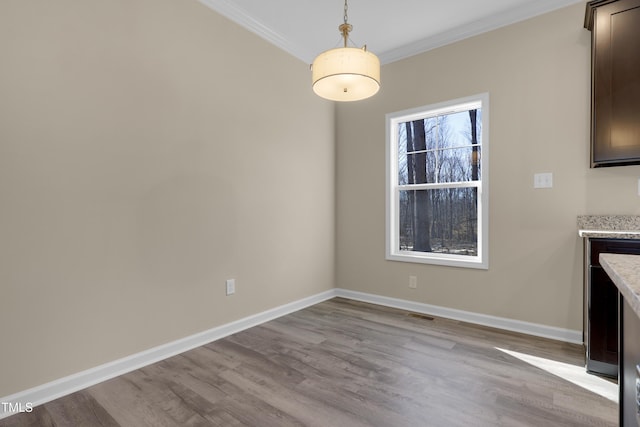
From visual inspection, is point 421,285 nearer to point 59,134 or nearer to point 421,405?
point 421,405

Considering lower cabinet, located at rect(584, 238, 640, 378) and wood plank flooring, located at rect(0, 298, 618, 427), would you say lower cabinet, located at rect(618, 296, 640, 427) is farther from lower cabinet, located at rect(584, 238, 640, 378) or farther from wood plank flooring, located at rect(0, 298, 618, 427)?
lower cabinet, located at rect(584, 238, 640, 378)

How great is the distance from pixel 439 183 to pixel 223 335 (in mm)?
2513

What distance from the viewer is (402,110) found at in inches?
137

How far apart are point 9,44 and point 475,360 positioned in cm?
336

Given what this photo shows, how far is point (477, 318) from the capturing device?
9.88ft

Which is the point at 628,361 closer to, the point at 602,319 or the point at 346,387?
the point at 346,387

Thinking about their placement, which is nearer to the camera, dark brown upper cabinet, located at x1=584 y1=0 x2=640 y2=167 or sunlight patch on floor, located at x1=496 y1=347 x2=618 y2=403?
sunlight patch on floor, located at x1=496 y1=347 x2=618 y2=403

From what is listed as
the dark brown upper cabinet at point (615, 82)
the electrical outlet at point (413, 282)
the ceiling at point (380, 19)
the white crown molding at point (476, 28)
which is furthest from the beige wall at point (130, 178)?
the dark brown upper cabinet at point (615, 82)

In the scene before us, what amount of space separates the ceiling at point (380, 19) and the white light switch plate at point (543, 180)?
1.33 m

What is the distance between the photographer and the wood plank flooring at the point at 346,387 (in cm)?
166

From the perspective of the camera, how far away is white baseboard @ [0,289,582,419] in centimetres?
183

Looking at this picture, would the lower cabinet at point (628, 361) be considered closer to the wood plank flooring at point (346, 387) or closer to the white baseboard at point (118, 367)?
the wood plank flooring at point (346, 387)

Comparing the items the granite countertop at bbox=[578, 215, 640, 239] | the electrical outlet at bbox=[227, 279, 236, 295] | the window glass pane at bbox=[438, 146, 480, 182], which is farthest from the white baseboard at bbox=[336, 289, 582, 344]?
the electrical outlet at bbox=[227, 279, 236, 295]

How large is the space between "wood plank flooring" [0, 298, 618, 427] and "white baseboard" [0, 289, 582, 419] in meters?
0.06
